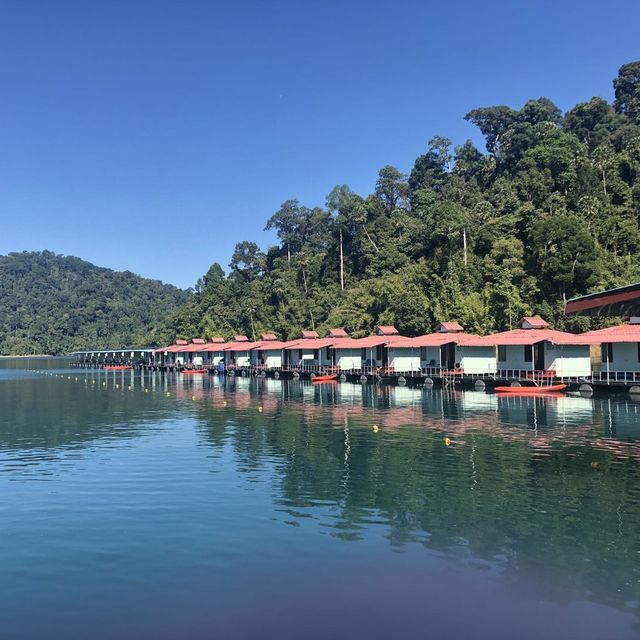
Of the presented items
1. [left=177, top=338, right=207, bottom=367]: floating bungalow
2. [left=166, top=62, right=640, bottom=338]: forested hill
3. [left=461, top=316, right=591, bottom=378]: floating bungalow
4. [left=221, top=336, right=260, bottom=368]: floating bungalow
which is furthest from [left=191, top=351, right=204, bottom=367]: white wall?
[left=461, top=316, right=591, bottom=378]: floating bungalow

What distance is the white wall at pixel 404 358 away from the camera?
63.0 metres

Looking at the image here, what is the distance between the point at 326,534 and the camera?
44.4 feet

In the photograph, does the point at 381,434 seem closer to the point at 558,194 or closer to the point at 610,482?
the point at 610,482

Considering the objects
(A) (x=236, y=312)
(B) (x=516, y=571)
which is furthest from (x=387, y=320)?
(B) (x=516, y=571)

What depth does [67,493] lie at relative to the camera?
18.0 metres

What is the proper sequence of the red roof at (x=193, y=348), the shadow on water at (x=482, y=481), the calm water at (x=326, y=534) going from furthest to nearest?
the red roof at (x=193, y=348), the shadow on water at (x=482, y=481), the calm water at (x=326, y=534)

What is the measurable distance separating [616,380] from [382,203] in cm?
7398

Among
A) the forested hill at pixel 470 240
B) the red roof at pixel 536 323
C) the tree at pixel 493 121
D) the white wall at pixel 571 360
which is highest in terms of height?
the tree at pixel 493 121

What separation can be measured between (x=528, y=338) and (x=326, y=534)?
38651mm

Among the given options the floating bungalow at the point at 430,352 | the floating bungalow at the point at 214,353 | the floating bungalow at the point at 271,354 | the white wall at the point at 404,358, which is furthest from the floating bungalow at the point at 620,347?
the floating bungalow at the point at 214,353

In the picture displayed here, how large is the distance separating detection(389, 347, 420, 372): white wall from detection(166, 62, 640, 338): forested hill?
790 cm

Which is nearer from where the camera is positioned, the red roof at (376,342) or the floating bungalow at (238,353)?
the red roof at (376,342)

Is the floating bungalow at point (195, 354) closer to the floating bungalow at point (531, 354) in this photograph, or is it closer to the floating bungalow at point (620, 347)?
the floating bungalow at point (531, 354)

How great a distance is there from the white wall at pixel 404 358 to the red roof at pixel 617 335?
63.0ft
